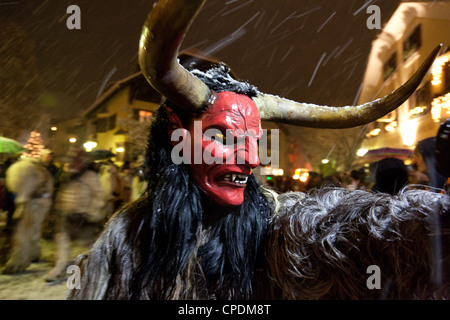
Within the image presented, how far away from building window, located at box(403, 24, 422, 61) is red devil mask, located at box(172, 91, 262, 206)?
9163 mm

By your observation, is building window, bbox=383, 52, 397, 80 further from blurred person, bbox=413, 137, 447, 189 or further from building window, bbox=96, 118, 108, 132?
building window, bbox=96, 118, 108, 132

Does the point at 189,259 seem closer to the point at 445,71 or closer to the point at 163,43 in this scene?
the point at 163,43

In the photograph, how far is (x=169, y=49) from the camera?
1041 millimetres

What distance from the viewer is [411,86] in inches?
55.1

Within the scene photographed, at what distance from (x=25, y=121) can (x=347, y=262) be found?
13.3 metres

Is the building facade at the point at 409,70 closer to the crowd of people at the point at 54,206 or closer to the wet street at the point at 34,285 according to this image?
the crowd of people at the point at 54,206

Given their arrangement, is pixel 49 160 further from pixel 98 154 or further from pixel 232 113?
pixel 232 113

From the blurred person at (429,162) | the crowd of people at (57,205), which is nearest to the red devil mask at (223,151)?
the blurred person at (429,162)

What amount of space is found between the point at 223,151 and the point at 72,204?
12.1 ft

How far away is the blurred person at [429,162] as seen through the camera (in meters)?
2.67

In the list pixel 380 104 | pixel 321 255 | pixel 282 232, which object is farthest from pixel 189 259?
pixel 380 104

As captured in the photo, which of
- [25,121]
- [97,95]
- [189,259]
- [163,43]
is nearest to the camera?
[163,43]

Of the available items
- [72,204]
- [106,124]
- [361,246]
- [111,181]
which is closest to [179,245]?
[361,246]

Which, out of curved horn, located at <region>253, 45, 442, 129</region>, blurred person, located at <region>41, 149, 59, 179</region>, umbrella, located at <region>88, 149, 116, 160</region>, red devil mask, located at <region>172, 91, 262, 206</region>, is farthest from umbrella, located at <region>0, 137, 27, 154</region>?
curved horn, located at <region>253, 45, 442, 129</region>
